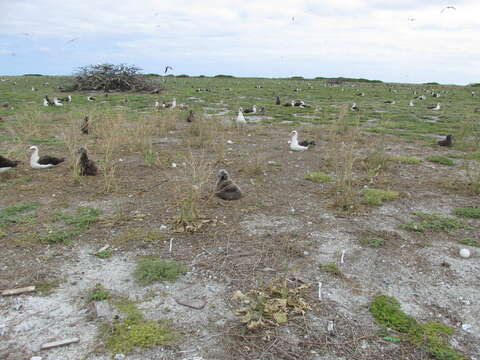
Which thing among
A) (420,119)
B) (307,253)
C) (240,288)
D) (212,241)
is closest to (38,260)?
(212,241)

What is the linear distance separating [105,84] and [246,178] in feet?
71.5

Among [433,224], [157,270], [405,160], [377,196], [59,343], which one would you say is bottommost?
[59,343]

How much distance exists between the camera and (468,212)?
20.1 feet

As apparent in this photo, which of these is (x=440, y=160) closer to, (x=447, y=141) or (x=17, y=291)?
(x=447, y=141)

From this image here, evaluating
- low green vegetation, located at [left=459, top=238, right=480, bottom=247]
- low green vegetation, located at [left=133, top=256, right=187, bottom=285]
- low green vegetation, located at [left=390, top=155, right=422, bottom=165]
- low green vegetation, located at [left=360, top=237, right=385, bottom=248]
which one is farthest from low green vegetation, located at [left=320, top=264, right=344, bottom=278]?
low green vegetation, located at [left=390, top=155, right=422, bottom=165]

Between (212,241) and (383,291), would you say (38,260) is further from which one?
(383,291)

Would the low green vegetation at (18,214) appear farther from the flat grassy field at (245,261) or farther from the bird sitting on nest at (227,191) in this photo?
the bird sitting on nest at (227,191)

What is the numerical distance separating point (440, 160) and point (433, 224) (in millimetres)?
4357

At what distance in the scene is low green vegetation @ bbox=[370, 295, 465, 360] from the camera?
10.6 feet

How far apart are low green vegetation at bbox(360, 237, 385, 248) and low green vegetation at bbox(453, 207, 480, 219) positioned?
6.24 feet

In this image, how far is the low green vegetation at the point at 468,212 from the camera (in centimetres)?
605

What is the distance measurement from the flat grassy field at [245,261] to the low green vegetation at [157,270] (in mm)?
19

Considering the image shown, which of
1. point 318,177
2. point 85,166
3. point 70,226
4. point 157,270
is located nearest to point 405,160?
point 318,177

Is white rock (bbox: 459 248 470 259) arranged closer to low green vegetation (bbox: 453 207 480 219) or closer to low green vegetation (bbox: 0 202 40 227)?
low green vegetation (bbox: 453 207 480 219)
